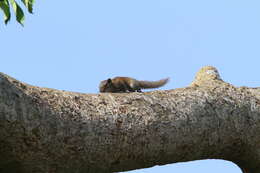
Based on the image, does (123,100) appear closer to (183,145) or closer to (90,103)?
(90,103)

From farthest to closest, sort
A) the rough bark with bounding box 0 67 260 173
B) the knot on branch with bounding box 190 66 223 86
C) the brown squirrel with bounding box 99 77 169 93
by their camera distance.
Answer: the brown squirrel with bounding box 99 77 169 93 → the knot on branch with bounding box 190 66 223 86 → the rough bark with bounding box 0 67 260 173

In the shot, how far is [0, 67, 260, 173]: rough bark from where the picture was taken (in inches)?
87.0

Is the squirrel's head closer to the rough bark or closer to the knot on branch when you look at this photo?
the knot on branch

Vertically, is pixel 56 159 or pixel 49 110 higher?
pixel 49 110

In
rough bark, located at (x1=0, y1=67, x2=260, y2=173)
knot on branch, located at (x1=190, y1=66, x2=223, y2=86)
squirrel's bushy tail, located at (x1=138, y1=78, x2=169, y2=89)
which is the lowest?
rough bark, located at (x1=0, y1=67, x2=260, y2=173)

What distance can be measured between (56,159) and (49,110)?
19 cm

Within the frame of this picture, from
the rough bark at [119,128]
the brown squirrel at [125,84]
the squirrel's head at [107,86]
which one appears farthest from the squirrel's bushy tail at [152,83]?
the rough bark at [119,128]

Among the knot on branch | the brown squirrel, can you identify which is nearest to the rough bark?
the knot on branch

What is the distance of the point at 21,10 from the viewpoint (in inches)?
149

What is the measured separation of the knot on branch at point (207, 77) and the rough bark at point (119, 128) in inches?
2.2

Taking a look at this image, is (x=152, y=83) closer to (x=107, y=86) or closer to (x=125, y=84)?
(x=125, y=84)

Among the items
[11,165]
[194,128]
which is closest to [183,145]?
[194,128]

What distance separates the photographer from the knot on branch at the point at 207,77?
2.96m

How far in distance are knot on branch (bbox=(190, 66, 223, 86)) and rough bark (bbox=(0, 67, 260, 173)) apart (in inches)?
2.2
